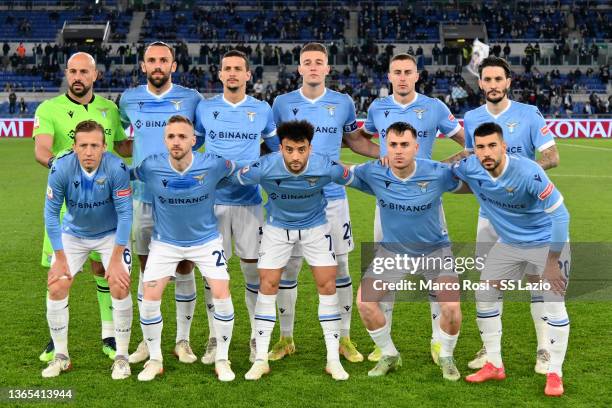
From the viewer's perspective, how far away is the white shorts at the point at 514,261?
5746 millimetres

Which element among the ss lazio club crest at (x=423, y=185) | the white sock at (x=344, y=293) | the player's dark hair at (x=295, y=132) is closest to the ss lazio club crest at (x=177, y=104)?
the player's dark hair at (x=295, y=132)

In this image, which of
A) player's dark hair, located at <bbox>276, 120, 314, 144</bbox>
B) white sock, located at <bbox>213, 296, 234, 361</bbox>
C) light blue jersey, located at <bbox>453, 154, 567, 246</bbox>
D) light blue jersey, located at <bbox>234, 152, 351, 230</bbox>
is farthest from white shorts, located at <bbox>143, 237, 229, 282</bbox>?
light blue jersey, located at <bbox>453, 154, 567, 246</bbox>

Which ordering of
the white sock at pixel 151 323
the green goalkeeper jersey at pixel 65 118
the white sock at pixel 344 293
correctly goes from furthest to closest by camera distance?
the white sock at pixel 344 293
the green goalkeeper jersey at pixel 65 118
the white sock at pixel 151 323

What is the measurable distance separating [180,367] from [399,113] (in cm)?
280

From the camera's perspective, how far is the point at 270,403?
540cm

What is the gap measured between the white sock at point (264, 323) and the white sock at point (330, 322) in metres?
0.39

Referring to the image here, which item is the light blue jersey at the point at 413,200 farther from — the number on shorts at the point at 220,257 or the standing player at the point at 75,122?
the standing player at the point at 75,122

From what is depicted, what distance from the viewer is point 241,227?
6.48 m

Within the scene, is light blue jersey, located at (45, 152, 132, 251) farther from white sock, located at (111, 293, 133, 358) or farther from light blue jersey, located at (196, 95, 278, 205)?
light blue jersey, located at (196, 95, 278, 205)

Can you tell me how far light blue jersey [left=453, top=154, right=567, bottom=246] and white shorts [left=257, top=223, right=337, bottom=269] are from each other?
3.85 ft

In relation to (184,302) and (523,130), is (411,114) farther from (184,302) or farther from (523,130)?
(184,302)

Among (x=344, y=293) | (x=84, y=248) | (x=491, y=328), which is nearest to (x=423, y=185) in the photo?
(x=491, y=328)

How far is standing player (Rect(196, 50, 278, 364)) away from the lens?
646 centimetres

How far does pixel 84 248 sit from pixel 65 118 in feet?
3.74
